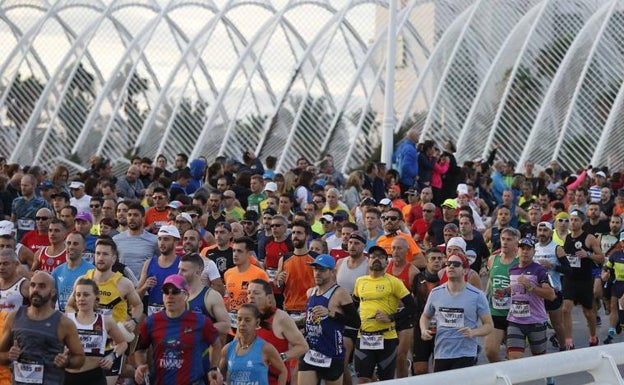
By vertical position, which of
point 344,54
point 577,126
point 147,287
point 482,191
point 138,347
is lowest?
point 138,347

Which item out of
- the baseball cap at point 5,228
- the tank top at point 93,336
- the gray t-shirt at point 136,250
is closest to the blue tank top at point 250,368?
the tank top at point 93,336

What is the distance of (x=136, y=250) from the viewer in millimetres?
13531

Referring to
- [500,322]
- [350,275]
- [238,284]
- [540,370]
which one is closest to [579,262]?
Result: [500,322]

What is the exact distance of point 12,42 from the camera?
122 ft

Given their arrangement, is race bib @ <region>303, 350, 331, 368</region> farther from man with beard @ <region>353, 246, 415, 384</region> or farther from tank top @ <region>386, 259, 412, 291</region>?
tank top @ <region>386, 259, 412, 291</region>

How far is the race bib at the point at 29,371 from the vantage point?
8.99 m

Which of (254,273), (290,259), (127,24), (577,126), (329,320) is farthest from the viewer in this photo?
(127,24)

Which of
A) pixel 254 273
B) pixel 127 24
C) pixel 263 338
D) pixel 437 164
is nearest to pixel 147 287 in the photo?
pixel 254 273

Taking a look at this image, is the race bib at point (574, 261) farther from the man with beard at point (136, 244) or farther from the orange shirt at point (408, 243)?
the man with beard at point (136, 244)

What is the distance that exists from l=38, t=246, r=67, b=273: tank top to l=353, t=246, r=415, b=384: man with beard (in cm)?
286

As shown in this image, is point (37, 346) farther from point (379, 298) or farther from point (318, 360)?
point (379, 298)

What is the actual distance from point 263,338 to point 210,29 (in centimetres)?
2620

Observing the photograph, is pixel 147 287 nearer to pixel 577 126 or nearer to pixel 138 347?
pixel 138 347

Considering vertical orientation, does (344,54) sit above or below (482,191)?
above
